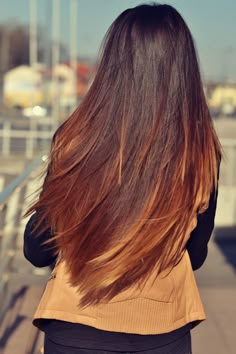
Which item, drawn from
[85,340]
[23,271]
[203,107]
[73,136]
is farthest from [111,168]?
[23,271]

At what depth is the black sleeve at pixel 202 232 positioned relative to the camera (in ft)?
5.37

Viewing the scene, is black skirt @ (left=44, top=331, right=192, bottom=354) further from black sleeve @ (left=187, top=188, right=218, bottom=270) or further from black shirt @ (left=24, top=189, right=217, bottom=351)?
black sleeve @ (left=187, top=188, right=218, bottom=270)

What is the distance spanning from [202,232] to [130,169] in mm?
241

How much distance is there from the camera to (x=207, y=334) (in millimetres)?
4457

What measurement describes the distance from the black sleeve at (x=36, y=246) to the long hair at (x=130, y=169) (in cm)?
3

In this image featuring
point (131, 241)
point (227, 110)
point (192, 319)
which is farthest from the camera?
point (227, 110)

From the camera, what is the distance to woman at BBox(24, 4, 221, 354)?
5.08 feet

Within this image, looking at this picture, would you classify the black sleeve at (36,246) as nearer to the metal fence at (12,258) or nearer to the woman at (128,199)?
the woman at (128,199)

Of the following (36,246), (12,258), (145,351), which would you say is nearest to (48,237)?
(36,246)

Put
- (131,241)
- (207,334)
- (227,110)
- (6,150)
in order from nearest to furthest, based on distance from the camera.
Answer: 1. (131,241)
2. (207,334)
3. (6,150)
4. (227,110)

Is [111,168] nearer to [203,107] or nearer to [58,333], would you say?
[203,107]

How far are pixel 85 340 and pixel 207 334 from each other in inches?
118

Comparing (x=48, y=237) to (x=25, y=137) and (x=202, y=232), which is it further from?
(x=25, y=137)

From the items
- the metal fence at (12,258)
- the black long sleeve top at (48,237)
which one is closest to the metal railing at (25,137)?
the metal fence at (12,258)
